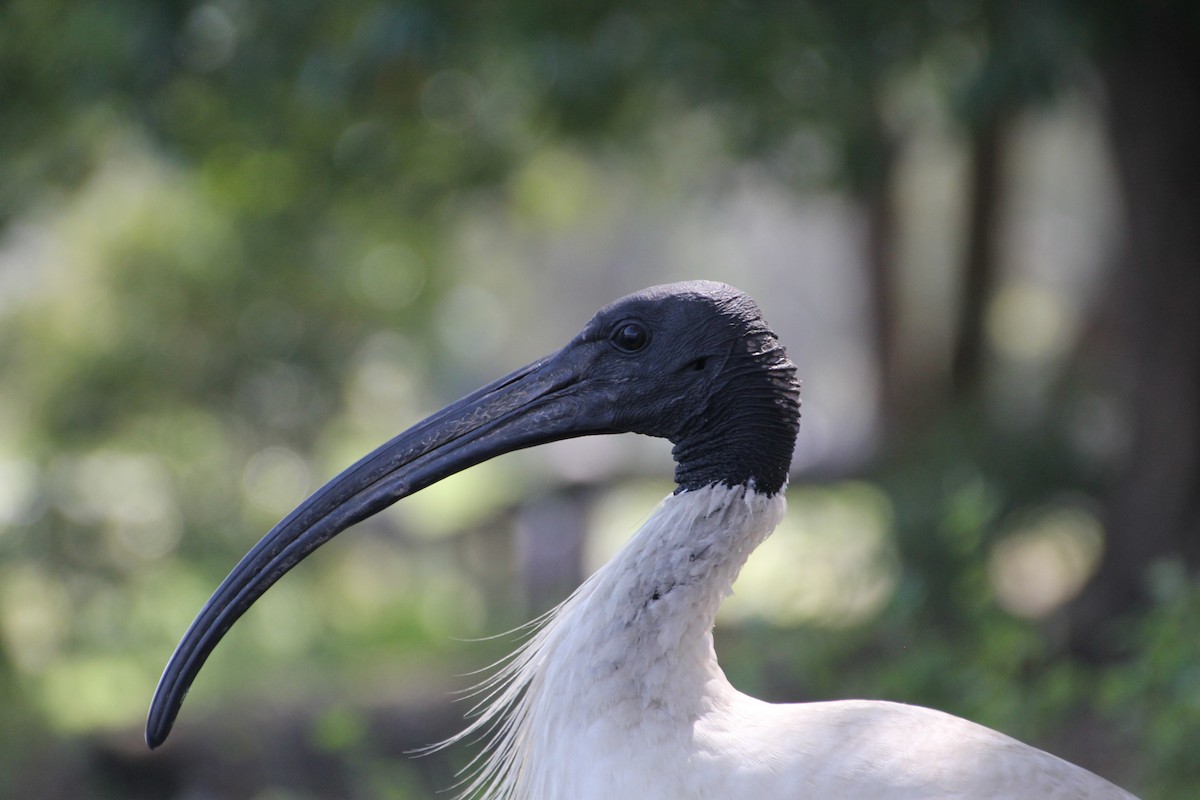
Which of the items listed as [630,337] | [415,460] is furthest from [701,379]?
[415,460]

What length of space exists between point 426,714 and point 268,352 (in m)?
3.11

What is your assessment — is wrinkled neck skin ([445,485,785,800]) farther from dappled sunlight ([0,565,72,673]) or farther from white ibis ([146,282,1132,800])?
dappled sunlight ([0,565,72,673])

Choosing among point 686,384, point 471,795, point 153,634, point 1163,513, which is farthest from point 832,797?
point 153,634

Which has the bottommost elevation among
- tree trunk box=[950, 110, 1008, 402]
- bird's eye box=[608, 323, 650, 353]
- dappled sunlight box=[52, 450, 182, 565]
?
bird's eye box=[608, 323, 650, 353]

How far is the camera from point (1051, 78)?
175 inches

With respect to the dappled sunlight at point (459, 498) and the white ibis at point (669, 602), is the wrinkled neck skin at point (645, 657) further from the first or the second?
the dappled sunlight at point (459, 498)

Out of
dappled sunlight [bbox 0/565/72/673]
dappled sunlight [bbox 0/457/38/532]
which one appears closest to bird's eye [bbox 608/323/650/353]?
dappled sunlight [bbox 0/565/72/673]

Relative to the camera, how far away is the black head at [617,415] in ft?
7.45

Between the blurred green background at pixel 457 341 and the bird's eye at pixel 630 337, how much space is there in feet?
5.79

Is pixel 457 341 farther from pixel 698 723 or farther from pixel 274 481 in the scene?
pixel 698 723

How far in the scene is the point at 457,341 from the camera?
1178 cm

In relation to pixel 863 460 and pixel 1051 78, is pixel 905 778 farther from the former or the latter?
pixel 863 460

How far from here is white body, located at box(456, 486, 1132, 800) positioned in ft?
6.88

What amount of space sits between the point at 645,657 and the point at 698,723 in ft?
0.45
